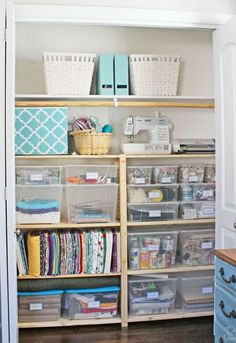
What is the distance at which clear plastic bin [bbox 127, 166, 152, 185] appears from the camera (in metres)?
2.80

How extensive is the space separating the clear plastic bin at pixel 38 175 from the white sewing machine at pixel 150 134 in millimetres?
561

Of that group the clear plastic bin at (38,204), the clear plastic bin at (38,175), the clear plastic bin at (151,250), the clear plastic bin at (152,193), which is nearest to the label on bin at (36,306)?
the clear plastic bin at (38,204)

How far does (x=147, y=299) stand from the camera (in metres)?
2.79

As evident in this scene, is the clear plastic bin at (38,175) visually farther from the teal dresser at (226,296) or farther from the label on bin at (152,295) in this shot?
the teal dresser at (226,296)

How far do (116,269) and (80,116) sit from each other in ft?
4.12

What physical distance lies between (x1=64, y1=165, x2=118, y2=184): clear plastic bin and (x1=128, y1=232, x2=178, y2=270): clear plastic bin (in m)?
0.49

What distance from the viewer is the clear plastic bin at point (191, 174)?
2865 millimetres

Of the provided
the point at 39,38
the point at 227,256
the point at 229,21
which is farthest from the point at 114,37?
the point at 227,256

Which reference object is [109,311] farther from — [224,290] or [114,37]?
[114,37]

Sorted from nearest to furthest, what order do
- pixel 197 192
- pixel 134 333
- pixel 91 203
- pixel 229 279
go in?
pixel 229 279
pixel 134 333
pixel 91 203
pixel 197 192

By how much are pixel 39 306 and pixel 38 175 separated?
0.97 metres

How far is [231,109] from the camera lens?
88.9 inches

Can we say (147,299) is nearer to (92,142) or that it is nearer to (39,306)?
(39,306)

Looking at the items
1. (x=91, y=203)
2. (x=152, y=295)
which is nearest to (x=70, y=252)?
(x=91, y=203)
